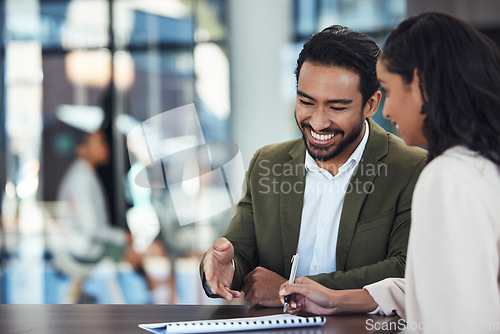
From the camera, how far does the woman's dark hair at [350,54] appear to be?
1.83m

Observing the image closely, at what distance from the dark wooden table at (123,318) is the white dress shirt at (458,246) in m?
0.32

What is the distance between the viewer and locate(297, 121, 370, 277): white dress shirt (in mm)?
1888

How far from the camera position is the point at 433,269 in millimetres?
1081

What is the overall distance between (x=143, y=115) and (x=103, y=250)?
4.10 feet

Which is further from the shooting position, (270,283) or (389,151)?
(389,151)

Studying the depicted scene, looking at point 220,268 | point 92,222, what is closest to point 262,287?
point 220,268

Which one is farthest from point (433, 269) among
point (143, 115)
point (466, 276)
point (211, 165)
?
point (143, 115)

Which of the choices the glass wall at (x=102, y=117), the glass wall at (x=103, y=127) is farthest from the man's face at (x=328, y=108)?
the glass wall at (x=102, y=117)

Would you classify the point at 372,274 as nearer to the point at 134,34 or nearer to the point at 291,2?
the point at 291,2

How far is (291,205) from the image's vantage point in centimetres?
193

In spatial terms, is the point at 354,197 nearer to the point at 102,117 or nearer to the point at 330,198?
the point at 330,198

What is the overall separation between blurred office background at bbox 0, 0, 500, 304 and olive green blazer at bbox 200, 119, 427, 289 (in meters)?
2.87

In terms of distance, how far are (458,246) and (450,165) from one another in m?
0.15

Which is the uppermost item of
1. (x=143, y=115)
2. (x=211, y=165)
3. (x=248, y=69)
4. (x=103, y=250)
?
(x=248, y=69)
